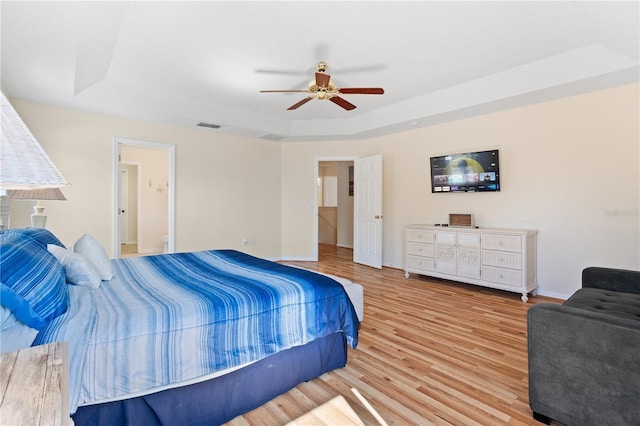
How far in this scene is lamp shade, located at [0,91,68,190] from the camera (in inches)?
24.5

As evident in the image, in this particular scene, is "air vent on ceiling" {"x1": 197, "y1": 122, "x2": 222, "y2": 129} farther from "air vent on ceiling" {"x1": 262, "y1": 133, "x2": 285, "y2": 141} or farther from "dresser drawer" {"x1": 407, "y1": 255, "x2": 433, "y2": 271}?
"dresser drawer" {"x1": 407, "y1": 255, "x2": 433, "y2": 271}

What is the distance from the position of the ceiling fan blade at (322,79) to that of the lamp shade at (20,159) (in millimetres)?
2649

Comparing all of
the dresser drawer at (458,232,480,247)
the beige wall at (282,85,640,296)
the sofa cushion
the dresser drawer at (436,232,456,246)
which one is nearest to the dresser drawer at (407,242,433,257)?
the dresser drawer at (436,232,456,246)

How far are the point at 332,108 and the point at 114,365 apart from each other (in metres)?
4.41

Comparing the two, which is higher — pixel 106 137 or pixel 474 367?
pixel 106 137

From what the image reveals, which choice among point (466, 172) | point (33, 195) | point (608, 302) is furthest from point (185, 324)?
point (466, 172)

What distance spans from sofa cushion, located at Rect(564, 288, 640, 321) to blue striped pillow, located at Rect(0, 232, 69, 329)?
282 centimetres

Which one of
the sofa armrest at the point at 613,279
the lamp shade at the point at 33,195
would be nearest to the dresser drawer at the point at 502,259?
the sofa armrest at the point at 613,279

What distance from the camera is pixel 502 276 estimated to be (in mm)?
3869

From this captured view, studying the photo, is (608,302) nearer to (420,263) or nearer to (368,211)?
(420,263)

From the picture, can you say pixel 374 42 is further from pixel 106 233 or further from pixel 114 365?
pixel 106 233

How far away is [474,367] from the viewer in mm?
2223

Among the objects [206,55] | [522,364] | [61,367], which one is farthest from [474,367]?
[206,55]

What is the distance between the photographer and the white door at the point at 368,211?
5570 mm
